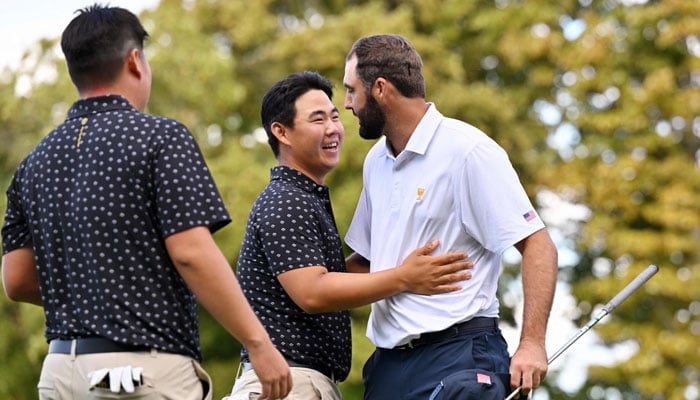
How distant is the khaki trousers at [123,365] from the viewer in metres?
3.72

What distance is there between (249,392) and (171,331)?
0.89 metres

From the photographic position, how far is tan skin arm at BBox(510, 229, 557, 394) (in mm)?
4602

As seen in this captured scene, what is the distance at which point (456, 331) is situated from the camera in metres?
4.70

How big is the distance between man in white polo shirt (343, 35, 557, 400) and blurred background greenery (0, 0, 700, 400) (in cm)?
1118

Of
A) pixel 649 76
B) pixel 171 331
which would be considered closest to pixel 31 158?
pixel 171 331

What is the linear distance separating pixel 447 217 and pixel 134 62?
1.34m

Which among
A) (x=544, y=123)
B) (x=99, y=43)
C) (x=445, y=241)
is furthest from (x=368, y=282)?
(x=544, y=123)

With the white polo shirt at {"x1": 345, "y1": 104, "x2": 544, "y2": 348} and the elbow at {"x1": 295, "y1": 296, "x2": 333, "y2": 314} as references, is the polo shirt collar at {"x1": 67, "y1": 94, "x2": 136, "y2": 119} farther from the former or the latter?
the white polo shirt at {"x1": 345, "y1": 104, "x2": 544, "y2": 348}

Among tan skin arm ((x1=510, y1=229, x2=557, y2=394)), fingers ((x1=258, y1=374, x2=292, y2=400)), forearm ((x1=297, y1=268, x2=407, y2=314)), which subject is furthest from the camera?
tan skin arm ((x1=510, y1=229, x2=557, y2=394))

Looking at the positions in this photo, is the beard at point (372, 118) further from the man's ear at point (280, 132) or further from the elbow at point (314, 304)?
the elbow at point (314, 304)

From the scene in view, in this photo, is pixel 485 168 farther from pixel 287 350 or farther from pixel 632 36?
pixel 632 36

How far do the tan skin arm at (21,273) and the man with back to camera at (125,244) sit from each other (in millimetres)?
211

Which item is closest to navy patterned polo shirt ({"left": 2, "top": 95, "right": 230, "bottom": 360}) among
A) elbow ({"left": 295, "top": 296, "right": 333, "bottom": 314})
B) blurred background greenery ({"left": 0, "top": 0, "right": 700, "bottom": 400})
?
elbow ({"left": 295, "top": 296, "right": 333, "bottom": 314})

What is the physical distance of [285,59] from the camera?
62.4 feet
